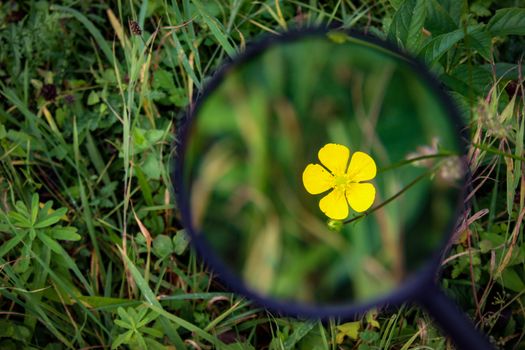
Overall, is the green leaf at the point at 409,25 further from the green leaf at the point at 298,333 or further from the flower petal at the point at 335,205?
the green leaf at the point at 298,333

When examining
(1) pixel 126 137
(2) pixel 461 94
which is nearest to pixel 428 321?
(2) pixel 461 94

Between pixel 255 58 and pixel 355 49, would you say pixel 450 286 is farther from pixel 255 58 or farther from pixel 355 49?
pixel 255 58

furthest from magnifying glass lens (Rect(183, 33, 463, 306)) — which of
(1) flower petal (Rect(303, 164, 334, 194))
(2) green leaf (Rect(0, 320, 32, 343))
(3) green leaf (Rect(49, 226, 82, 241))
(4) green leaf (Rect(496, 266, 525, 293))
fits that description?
(2) green leaf (Rect(0, 320, 32, 343))

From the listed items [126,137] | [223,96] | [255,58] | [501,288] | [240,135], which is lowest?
[501,288]

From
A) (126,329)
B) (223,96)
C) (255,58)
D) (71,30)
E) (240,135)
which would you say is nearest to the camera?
(255,58)

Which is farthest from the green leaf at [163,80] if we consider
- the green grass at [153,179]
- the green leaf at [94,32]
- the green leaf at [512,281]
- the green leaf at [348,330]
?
the green leaf at [512,281]

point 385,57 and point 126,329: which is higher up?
point 385,57

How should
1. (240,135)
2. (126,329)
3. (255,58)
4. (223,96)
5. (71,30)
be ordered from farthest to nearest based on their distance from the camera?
(71,30)
(240,135)
(126,329)
(223,96)
(255,58)

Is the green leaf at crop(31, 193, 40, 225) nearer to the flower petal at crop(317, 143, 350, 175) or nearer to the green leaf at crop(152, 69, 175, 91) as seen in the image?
the green leaf at crop(152, 69, 175, 91)
